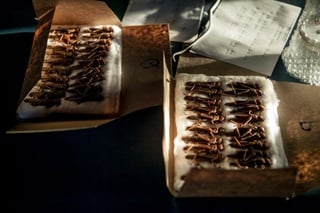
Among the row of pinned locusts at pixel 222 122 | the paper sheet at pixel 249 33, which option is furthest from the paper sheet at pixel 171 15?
the row of pinned locusts at pixel 222 122

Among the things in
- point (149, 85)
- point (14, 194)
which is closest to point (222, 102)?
point (149, 85)

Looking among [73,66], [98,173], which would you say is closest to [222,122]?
[98,173]

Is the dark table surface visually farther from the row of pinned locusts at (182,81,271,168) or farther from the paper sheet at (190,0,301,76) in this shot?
the paper sheet at (190,0,301,76)

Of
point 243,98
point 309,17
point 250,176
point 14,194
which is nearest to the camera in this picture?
point 250,176

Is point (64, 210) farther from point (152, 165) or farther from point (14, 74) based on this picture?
point (14, 74)

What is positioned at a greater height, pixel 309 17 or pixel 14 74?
pixel 309 17

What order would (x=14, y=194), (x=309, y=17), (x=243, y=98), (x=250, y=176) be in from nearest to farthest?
(x=250, y=176) → (x=14, y=194) → (x=243, y=98) → (x=309, y=17)

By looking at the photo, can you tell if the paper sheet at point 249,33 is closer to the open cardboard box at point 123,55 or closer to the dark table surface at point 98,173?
the open cardboard box at point 123,55

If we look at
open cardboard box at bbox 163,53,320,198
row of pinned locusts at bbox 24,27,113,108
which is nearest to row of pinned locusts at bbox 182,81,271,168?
open cardboard box at bbox 163,53,320,198
